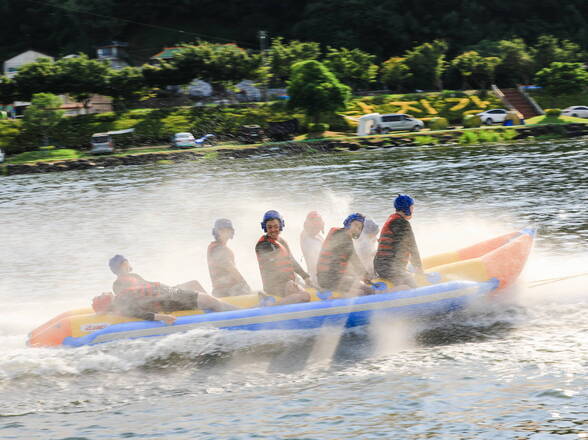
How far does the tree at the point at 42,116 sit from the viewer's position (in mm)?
46875

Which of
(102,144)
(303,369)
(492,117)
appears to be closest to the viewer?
(303,369)

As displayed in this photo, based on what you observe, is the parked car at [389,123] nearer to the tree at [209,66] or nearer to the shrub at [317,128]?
the shrub at [317,128]

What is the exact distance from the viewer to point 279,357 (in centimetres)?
892

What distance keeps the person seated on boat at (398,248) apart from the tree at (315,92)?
37.9m

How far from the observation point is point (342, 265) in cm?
930

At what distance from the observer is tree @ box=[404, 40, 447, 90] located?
64000mm

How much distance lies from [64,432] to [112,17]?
104 meters

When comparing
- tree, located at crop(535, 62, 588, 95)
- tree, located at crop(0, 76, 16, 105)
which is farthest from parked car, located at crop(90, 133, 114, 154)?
tree, located at crop(535, 62, 588, 95)

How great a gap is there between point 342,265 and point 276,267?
0.84 metres

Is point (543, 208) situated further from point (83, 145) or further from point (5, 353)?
point (83, 145)

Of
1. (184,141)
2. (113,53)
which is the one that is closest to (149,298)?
(184,141)

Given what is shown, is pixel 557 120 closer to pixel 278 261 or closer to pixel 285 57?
pixel 285 57

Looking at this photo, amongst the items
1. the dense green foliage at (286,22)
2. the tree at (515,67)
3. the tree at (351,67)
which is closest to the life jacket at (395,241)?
the tree at (351,67)

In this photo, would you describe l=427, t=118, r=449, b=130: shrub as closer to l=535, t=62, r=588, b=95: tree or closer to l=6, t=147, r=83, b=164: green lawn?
l=535, t=62, r=588, b=95: tree
